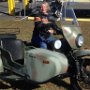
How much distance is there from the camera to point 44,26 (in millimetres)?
6707

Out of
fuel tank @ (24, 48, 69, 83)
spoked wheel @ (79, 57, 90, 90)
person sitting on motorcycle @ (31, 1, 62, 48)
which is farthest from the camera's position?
person sitting on motorcycle @ (31, 1, 62, 48)

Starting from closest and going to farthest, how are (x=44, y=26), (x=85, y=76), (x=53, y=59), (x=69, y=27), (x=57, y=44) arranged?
(x=53, y=59) → (x=85, y=76) → (x=57, y=44) → (x=69, y=27) → (x=44, y=26)

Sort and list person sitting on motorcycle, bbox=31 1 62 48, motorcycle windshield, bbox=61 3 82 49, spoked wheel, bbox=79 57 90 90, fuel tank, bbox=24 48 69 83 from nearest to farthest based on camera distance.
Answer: fuel tank, bbox=24 48 69 83 → spoked wheel, bbox=79 57 90 90 → motorcycle windshield, bbox=61 3 82 49 → person sitting on motorcycle, bbox=31 1 62 48

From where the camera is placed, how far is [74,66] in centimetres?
629

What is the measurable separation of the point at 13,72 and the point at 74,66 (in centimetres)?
115

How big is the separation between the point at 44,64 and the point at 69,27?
85 centimetres

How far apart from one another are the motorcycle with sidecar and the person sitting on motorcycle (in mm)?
143

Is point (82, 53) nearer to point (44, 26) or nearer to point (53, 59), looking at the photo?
point (53, 59)

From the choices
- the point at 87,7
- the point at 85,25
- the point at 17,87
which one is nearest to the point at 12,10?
the point at 87,7

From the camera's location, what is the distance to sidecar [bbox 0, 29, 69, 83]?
615cm

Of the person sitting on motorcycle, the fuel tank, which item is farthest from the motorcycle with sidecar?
the person sitting on motorcycle

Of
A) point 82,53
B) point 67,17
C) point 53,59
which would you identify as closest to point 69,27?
point 67,17

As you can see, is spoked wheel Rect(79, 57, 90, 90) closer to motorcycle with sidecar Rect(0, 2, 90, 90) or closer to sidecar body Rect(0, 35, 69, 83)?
motorcycle with sidecar Rect(0, 2, 90, 90)

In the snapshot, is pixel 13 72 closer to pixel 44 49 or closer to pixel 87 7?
pixel 44 49
